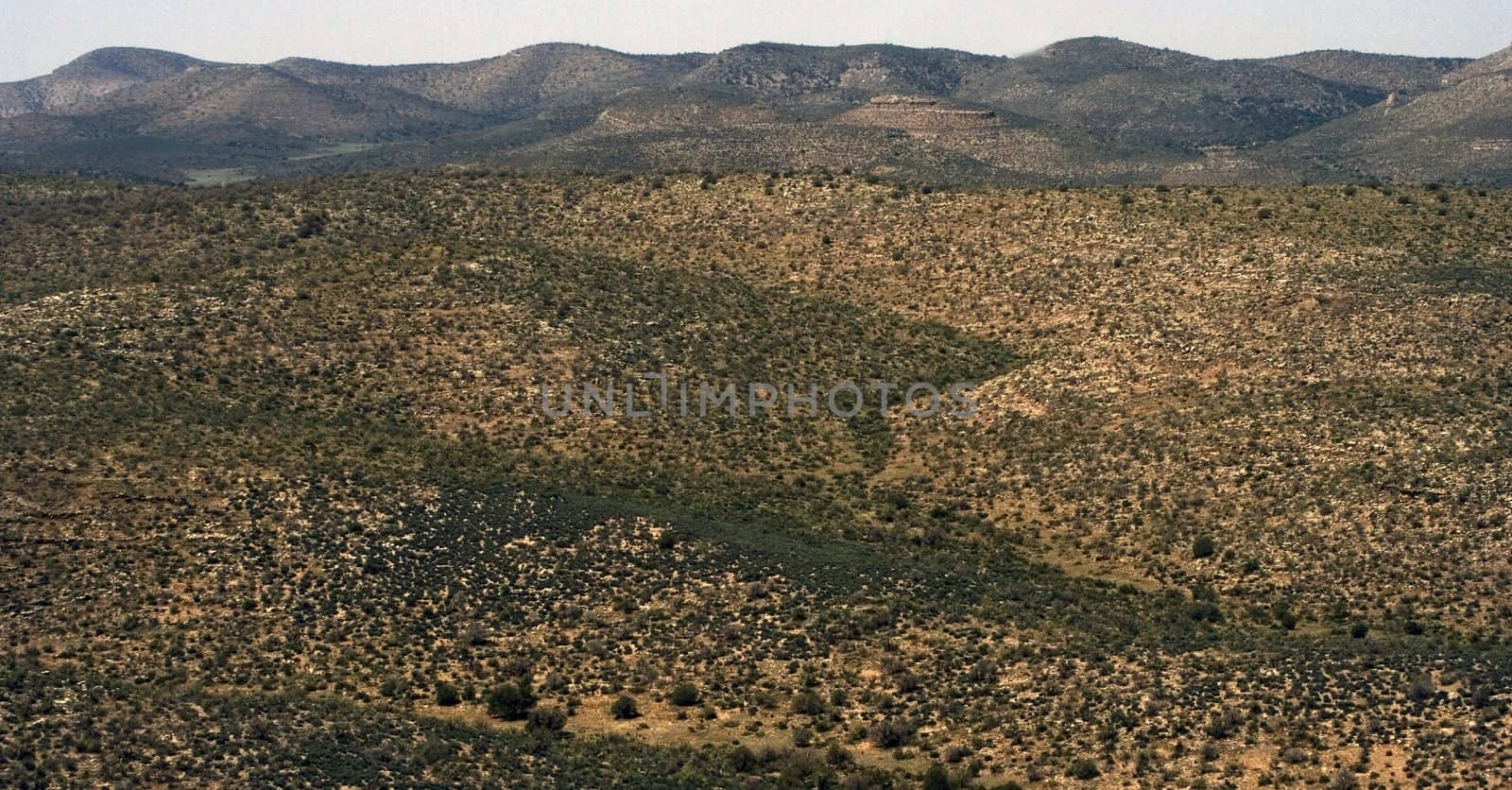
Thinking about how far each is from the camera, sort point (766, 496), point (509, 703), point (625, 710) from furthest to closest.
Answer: point (766, 496) → point (625, 710) → point (509, 703)

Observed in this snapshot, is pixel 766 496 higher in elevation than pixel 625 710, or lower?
higher

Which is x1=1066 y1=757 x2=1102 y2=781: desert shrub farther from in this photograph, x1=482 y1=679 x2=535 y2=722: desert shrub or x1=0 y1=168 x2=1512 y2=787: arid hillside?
x1=482 y1=679 x2=535 y2=722: desert shrub

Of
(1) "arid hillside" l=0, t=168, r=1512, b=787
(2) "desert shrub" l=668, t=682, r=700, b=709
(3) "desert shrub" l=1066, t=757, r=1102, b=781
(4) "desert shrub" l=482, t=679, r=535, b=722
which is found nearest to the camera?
(3) "desert shrub" l=1066, t=757, r=1102, b=781

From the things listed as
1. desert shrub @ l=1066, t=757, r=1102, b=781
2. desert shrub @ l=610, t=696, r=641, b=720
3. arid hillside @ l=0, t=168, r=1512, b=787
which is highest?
arid hillside @ l=0, t=168, r=1512, b=787

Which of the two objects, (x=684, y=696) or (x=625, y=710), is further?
(x=684, y=696)

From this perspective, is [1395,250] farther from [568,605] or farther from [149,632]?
[149,632]

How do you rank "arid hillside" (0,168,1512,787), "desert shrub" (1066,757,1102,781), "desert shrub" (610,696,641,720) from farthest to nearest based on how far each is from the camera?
"desert shrub" (610,696,641,720)
"arid hillside" (0,168,1512,787)
"desert shrub" (1066,757,1102,781)
